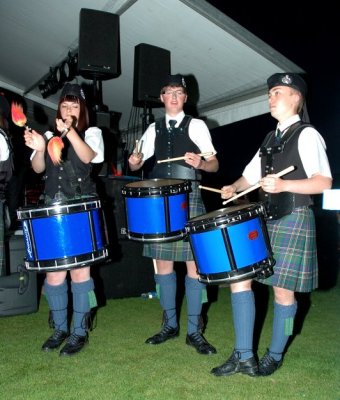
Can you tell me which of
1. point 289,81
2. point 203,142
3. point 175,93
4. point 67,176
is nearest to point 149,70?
point 175,93

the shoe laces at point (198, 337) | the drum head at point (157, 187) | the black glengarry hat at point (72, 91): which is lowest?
the shoe laces at point (198, 337)

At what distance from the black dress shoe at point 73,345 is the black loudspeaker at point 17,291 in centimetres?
81

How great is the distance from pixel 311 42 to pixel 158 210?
2.85 meters

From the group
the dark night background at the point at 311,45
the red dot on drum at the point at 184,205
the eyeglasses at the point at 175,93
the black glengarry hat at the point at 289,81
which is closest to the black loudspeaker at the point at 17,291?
the red dot on drum at the point at 184,205

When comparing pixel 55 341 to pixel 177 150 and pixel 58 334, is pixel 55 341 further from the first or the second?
pixel 177 150

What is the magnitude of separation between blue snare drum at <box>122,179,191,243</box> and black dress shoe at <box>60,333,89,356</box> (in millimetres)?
658

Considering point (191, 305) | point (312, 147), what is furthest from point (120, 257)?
point (312, 147)

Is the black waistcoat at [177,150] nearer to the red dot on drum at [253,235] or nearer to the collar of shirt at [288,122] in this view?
the collar of shirt at [288,122]

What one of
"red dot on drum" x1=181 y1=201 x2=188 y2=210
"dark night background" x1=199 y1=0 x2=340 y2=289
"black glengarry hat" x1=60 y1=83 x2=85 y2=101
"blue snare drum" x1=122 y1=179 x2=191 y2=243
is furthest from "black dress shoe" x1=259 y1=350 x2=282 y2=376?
"dark night background" x1=199 y1=0 x2=340 y2=289

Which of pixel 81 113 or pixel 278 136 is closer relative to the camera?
pixel 278 136

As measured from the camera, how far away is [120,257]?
3.68 m

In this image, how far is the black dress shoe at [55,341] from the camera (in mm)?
2479

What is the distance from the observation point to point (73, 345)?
2447 mm

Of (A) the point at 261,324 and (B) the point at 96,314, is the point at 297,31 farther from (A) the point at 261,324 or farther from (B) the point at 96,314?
(B) the point at 96,314
